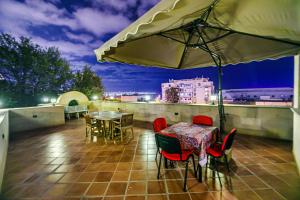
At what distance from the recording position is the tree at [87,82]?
1427cm

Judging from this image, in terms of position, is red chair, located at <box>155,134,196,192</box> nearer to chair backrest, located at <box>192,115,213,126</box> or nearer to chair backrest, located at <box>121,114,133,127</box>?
chair backrest, located at <box>192,115,213,126</box>

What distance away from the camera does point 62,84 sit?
13367 mm

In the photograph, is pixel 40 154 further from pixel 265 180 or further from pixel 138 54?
pixel 265 180

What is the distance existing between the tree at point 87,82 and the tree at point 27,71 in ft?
Result: 5.17

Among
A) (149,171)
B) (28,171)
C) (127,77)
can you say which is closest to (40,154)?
(28,171)

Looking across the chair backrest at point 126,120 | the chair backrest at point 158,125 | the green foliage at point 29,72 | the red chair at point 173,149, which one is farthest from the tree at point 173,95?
the green foliage at point 29,72

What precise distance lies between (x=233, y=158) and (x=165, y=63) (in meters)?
2.55

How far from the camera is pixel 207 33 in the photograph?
263cm

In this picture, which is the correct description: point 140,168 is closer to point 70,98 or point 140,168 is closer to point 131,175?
point 131,175

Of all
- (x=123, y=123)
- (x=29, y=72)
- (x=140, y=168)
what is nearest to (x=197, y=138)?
(x=140, y=168)

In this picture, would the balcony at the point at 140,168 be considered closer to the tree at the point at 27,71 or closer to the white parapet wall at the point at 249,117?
the white parapet wall at the point at 249,117

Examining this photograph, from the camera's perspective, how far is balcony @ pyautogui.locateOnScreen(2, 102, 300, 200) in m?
2.04

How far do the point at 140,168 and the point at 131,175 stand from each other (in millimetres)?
263

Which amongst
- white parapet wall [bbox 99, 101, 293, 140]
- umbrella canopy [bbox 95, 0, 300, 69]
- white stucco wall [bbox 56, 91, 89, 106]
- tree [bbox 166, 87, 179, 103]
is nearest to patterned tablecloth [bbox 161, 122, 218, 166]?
umbrella canopy [bbox 95, 0, 300, 69]
